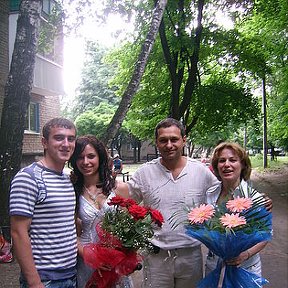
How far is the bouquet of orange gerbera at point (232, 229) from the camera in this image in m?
2.21

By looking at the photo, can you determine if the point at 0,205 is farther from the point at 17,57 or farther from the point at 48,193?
the point at 48,193

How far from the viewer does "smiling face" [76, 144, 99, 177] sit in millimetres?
2738

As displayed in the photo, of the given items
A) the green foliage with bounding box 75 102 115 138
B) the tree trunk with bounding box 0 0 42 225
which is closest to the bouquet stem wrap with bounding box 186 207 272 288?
the tree trunk with bounding box 0 0 42 225

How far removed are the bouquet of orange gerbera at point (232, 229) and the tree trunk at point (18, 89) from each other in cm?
406

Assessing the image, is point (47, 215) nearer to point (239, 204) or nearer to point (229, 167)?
point (239, 204)

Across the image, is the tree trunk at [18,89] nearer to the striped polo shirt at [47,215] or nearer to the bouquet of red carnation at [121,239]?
the striped polo shirt at [47,215]

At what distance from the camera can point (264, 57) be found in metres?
14.6

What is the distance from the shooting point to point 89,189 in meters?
2.79

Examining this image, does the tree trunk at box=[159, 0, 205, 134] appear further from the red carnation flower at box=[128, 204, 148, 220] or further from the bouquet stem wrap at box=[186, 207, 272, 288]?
the red carnation flower at box=[128, 204, 148, 220]

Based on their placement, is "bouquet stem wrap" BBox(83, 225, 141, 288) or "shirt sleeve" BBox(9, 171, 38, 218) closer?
"shirt sleeve" BBox(9, 171, 38, 218)

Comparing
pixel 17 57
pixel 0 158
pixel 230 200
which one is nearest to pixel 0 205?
pixel 0 158

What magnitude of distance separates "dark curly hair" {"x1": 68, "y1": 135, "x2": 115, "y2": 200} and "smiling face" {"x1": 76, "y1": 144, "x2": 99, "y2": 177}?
0.02 m

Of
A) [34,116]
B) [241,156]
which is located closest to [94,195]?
[241,156]

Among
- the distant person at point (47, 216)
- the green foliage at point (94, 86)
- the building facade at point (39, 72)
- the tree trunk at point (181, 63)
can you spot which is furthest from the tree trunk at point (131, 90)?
the green foliage at point (94, 86)
